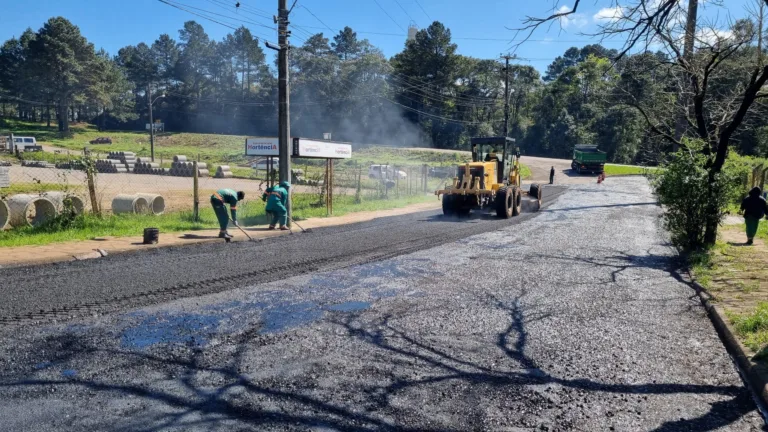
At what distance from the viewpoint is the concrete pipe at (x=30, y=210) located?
12.3 m

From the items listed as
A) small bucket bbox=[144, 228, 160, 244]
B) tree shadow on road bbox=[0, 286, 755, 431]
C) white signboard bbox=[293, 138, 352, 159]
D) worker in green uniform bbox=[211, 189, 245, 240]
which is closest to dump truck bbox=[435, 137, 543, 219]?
white signboard bbox=[293, 138, 352, 159]

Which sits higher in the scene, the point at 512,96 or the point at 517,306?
the point at 512,96

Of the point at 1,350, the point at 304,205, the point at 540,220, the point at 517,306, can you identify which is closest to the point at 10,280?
the point at 1,350

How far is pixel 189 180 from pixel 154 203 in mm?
21333

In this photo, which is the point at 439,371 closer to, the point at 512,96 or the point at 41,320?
the point at 41,320

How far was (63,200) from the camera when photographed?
13023 millimetres

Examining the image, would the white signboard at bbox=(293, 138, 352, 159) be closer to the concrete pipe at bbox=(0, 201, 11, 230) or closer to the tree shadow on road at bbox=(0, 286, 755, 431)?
the concrete pipe at bbox=(0, 201, 11, 230)

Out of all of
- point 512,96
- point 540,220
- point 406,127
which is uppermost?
point 512,96

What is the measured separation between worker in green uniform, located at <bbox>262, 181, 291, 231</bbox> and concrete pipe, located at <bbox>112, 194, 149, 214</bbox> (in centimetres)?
399

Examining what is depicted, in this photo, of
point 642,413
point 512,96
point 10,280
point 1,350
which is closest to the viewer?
point 642,413

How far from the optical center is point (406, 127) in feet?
263

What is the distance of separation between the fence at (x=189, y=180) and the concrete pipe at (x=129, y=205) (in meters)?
1.73

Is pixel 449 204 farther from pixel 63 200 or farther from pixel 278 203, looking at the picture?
pixel 63 200

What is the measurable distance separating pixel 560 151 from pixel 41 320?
7618 centimetres
